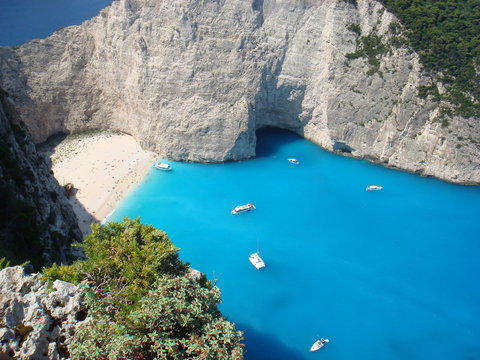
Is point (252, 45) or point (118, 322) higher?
point (252, 45)

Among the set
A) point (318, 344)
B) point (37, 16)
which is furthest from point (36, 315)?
point (37, 16)

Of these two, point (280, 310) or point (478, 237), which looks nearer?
point (280, 310)

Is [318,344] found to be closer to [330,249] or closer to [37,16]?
[330,249]

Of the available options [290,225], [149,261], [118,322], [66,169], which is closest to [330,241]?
[290,225]

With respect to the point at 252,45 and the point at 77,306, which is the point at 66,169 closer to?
the point at 252,45

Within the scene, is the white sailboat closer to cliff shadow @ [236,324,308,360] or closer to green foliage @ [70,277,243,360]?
cliff shadow @ [236,324,308,360]

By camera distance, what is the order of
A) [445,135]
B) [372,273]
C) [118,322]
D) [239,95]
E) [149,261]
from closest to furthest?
1. [118,322]
2. [149,261]
3. [372,273]
4. [445,135]
5. [239,95]

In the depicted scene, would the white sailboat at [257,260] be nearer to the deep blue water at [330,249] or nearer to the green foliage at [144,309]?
the deep blue water at [330,249]
